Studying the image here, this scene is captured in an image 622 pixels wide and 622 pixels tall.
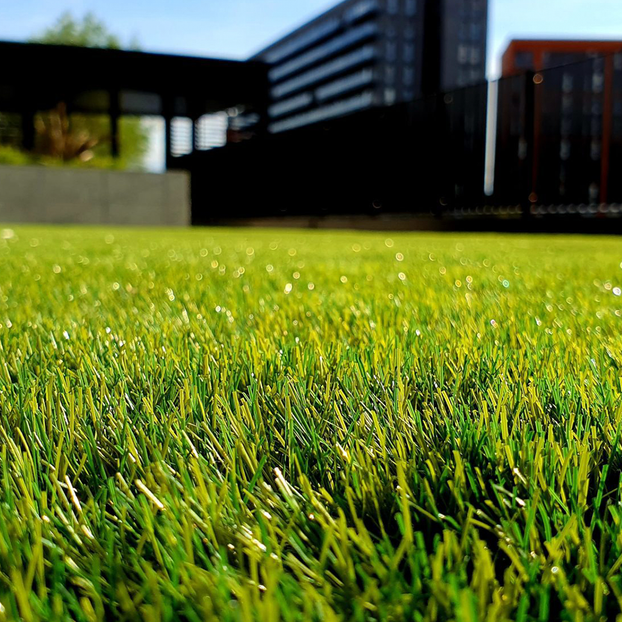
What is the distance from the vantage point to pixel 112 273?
380 centimetres

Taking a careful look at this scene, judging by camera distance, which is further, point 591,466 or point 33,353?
point 33,353

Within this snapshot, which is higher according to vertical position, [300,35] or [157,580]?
[300,35]

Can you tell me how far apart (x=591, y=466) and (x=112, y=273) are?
3330mm

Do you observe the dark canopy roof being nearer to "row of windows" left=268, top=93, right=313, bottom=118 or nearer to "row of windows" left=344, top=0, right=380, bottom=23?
"row of windows" left=344, top=0, right=380, bottom=23

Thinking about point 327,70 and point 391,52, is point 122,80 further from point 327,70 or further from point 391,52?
point 327,70

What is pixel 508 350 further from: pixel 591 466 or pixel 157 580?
pixel 157 580

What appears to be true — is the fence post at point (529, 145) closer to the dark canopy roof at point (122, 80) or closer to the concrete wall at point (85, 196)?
the concrete wall at point (85, 196)

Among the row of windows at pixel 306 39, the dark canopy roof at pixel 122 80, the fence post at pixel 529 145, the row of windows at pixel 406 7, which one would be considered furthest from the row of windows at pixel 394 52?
the fence post at pixel 529 145

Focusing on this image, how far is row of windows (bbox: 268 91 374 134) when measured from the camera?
312 ft

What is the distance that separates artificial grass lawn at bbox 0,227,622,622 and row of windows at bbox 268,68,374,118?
98356 millimetres

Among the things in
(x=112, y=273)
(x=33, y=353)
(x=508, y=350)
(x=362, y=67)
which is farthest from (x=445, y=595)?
(x=362, y=67)

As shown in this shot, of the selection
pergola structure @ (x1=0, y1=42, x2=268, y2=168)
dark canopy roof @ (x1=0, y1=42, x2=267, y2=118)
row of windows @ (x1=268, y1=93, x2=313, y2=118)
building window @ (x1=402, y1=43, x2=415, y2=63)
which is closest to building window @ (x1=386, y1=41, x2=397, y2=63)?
building window @ (x1=402, y1=43, x2=415, y2=63)

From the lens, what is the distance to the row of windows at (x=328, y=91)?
95500mm

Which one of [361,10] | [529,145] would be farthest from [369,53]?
[529,145]
